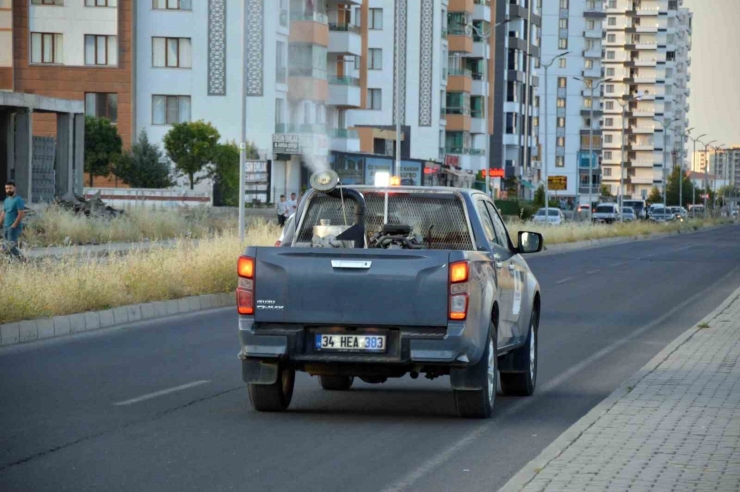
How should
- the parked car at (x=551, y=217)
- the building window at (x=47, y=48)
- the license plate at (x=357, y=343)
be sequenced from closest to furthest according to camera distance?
1. the license plate at (x=357, y=343)
2. the building window at (x=47, y=48)
3. the parked car at (x=551, y=217)

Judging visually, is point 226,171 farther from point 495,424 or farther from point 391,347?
point 391,347

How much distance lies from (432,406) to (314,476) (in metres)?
3.51

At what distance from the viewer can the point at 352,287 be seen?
10.3m

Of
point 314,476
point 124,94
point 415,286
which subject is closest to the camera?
point 314,476

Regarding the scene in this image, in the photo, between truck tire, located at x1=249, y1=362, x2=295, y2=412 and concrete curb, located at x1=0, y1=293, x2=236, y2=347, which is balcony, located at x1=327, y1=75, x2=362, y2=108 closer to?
concrete curb, located at x1=0, y1=293, x2=236, y2=347

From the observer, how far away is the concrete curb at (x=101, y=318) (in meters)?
17.3

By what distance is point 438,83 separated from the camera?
103750 mm

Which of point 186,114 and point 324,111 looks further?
point 324,111

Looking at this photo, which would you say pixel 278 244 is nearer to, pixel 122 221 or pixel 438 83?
pixel 122 221

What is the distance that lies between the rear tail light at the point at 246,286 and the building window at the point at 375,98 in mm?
88173

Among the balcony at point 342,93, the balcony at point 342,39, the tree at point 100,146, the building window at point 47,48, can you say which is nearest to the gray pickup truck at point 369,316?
the tree at point 100,146

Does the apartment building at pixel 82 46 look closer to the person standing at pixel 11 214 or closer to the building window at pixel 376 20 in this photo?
the building window at pixel 376 20

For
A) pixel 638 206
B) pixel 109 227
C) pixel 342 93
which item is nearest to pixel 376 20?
pixel 342 93

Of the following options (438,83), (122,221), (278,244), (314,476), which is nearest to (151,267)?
(278,244)
